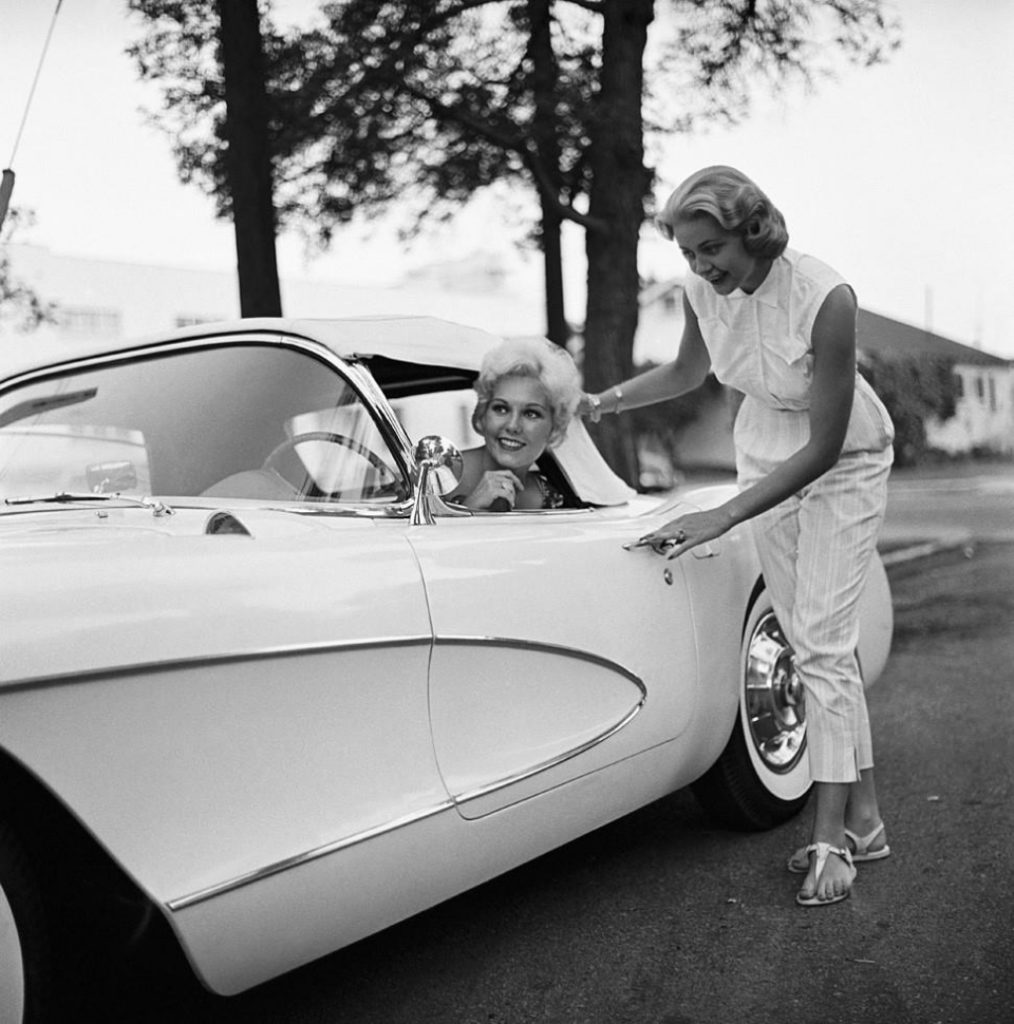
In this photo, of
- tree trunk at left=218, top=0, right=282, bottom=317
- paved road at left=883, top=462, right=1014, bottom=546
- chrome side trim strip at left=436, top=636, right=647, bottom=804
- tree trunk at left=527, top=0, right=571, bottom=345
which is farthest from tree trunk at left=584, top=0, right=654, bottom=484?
chrome side trim strip at left=436, top=636, right=647, bottom=804

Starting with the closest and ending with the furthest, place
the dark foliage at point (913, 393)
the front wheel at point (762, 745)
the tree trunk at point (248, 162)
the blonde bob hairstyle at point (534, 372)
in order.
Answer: the blonde bob hairstyle at point (534, 372)
the front wheel at point (762, 745)
the tree trunk at point (248, 162)
the dark foliage at point (913, 393)

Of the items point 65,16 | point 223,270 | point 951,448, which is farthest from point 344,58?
point 951,448

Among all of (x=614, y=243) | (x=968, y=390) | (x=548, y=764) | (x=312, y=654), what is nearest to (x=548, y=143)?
(x=614, y=243)

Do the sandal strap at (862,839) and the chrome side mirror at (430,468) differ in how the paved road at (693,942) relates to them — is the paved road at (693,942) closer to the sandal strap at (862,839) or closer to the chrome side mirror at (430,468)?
the sandal strap at (862,839)

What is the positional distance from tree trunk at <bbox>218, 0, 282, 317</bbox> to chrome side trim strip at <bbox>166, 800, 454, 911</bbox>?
417 centimetres

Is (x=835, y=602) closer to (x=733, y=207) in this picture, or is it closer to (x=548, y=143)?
(x=733, y=207)

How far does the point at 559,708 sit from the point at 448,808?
41cm

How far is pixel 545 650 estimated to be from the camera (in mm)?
2650

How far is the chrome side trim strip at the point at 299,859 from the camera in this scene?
6.26ft

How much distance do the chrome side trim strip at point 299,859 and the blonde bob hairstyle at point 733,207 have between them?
1.46 m

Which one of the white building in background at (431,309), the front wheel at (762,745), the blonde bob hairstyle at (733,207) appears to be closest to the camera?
the blonde bob hairstyle at (733,207)

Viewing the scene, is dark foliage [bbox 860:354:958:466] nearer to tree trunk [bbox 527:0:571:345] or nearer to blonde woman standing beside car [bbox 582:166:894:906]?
tree trunk [bbox 527:0:571:345]

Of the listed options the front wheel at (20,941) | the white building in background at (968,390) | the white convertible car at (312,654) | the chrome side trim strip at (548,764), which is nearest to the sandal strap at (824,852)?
the white convertible car at (312,654)

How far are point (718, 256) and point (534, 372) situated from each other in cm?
55
